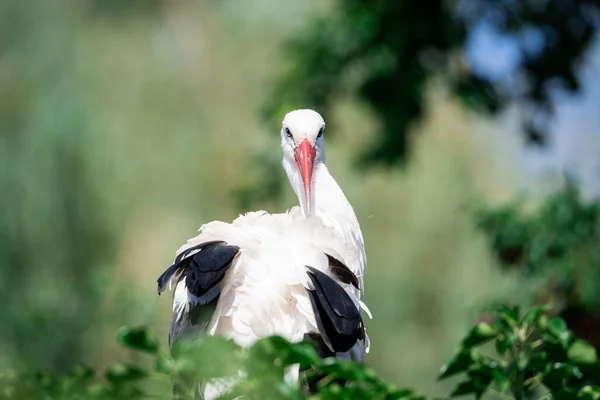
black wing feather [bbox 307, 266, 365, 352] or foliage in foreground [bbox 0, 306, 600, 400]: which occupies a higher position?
black wing feather [bbox 307, 266, 365, 352]

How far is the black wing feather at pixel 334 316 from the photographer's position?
2.45 m

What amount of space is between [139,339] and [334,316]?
127 cm

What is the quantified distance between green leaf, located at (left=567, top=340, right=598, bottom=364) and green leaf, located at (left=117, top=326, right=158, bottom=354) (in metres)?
0.63

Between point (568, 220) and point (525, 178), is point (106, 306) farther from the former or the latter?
point (568, 220)

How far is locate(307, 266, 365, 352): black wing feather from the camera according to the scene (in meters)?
2.45

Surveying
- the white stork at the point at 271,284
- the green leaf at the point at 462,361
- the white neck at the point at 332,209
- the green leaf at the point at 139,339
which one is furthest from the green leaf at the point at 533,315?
the white neck at the point at 332,209

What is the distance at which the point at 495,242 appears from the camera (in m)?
4.86

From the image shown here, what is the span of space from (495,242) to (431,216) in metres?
4.55

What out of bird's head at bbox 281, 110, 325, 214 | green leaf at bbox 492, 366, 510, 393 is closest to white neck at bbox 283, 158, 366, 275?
bird's head at bbox 281, 110, 325, 214

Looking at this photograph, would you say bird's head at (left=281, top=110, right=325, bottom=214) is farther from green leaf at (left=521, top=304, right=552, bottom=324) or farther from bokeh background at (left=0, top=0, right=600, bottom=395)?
bokeh background at (left=0, top=0, right=600, bottom=395)

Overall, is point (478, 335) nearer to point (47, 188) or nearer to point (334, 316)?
point (334, 316)

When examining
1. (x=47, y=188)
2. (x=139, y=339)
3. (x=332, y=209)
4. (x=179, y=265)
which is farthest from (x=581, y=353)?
(x=47, y=188)

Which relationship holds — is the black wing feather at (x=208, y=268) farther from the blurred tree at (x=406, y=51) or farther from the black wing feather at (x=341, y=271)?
the blurred tree at (x=406, y=51)

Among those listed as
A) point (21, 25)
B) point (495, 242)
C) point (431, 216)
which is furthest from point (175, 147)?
point (495, 242)
